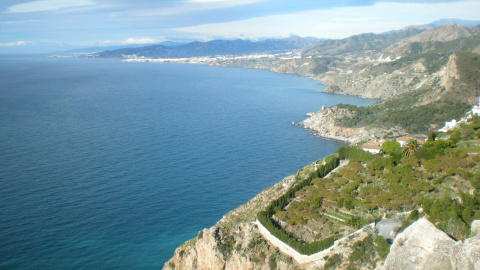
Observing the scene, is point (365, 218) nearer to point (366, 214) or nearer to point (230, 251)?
point (366, 214)

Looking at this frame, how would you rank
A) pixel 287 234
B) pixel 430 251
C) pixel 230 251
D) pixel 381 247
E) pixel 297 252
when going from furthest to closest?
pixel 230 251 < pixel 287 234 < pixel 297 252 < pixel 381 247 < pixel 430 251

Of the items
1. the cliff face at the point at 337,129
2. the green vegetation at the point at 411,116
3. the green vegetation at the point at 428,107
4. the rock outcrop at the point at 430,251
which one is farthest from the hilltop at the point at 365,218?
the green vegetation at the point at 428,107

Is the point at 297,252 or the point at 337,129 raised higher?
the point at 297,252

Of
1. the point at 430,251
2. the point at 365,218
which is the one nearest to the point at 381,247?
the point at 430,251

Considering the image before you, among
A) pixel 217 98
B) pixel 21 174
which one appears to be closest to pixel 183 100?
pixel 217 98

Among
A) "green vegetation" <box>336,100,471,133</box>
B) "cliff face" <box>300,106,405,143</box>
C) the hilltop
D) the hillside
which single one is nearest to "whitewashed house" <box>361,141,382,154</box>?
the hilltop

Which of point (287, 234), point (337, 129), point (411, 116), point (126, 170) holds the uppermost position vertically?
point (287, 234)
